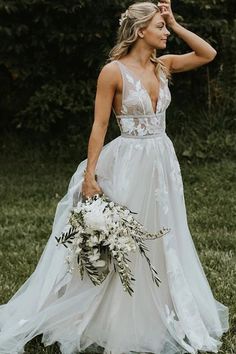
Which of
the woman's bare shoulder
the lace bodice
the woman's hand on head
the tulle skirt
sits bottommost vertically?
the tulle skirt

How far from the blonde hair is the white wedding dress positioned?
0.28 meters

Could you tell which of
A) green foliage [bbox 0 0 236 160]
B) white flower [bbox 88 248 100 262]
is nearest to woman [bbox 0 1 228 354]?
white flower [bbox 88 248 100 262]

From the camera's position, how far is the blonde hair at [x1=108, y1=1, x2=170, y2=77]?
4.16 meters

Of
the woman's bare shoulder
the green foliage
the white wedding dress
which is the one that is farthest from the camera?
the green foliage

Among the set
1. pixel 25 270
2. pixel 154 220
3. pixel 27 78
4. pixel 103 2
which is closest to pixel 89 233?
pixel 154 220

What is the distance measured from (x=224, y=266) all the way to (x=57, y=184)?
3.42m

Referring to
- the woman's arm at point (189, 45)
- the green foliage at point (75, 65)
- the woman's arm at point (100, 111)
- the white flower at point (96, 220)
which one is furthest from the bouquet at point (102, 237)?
the green foliage at point (75, 65)

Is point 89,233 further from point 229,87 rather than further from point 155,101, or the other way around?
point 229,87

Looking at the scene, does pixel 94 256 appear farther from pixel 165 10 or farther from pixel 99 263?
pixel 165 10

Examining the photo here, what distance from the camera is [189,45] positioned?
175 inches

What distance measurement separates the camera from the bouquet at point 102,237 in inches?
155

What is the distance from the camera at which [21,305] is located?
15.3 feet

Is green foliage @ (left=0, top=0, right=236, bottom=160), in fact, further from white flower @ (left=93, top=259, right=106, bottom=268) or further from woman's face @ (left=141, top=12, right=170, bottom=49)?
white flower @ (left=93, top=259, right=106, bottom=268)

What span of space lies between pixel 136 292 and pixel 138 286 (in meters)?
0.04
